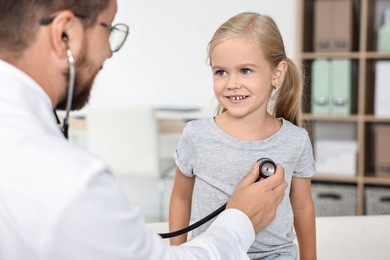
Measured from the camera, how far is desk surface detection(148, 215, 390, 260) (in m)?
1.43

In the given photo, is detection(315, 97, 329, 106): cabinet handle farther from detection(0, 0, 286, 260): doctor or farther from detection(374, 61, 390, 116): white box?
detection(0, 0, 286, 260): doctor

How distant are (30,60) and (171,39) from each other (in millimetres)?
3010

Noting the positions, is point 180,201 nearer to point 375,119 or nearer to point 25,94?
point 25,94

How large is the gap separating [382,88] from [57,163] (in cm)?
269

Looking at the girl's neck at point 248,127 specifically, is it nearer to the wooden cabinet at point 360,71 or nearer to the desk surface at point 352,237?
the desk surface at point 352,237

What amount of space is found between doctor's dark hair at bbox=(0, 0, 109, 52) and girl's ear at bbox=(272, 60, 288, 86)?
1.89 ft

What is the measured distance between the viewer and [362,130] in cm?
313

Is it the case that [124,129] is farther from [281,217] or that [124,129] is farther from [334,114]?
[281,217]

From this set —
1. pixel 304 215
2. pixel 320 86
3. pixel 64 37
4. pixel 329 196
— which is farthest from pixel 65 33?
pixel 329 196

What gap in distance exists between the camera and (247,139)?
120 cm

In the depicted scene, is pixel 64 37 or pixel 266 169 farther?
pixel 266 169

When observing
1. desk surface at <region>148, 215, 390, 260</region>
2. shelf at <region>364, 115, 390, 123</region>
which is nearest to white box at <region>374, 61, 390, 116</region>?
shelf at <region>364, 115, 390, 123</region>

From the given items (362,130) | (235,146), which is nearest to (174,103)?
(362,130)

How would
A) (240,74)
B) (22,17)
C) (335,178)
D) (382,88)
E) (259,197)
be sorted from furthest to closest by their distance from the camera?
(335,178) → (382,88) → (240,74) → (259,197) → (22,17)
